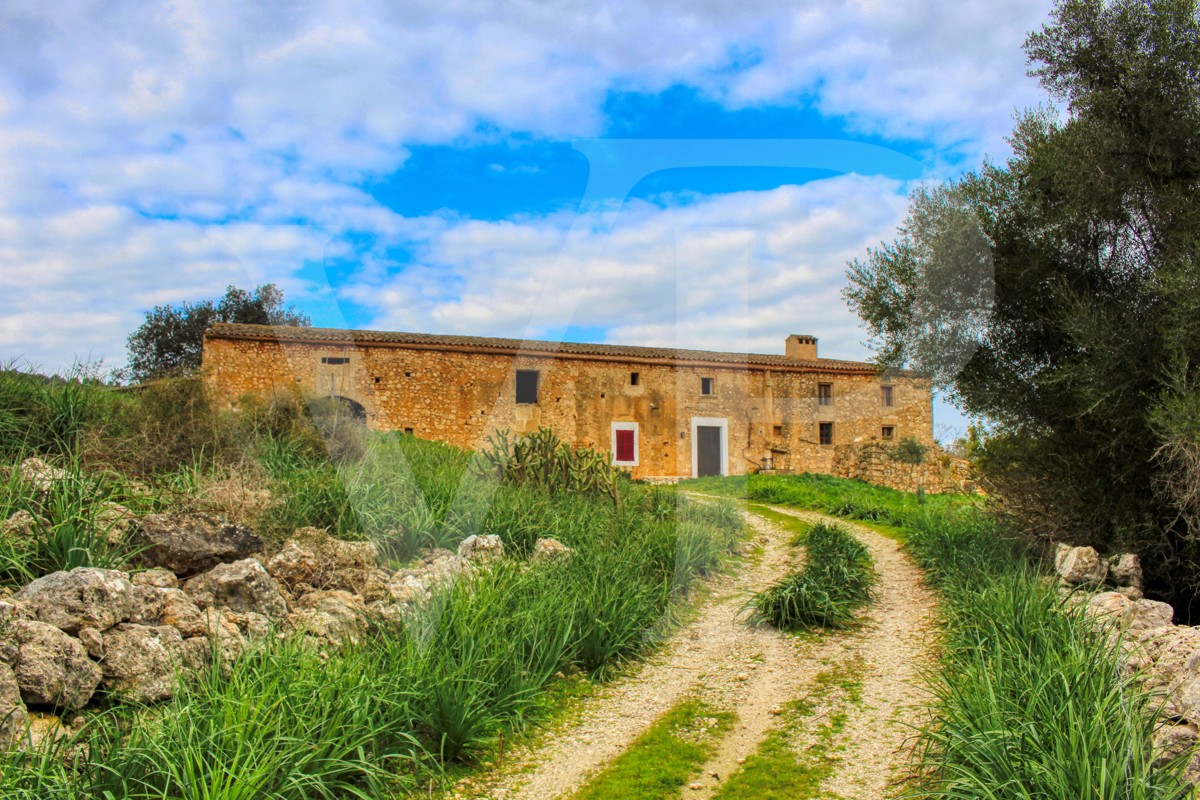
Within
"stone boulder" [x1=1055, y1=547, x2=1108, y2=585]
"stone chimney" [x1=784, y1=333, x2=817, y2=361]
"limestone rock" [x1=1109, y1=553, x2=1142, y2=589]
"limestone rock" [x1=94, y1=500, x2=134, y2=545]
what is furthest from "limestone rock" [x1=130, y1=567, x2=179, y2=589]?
"stone chimney" [x1=784, y1=333, x2=817, y2=361]

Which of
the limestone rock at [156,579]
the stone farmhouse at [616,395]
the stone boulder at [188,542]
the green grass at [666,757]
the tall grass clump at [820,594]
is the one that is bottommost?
the green grass at [666,757]

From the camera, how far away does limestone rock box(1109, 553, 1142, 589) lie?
24.9 feet

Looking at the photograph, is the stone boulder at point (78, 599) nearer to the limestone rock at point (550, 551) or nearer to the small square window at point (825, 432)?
the limestone rock at point (550, 551)

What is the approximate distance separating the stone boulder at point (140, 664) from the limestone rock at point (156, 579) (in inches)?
23.2

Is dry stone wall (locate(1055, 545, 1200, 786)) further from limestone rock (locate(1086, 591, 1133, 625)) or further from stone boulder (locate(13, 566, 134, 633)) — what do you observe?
stone boulder (locate(13, 566, 134, 633))

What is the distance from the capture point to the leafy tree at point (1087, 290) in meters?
7.41

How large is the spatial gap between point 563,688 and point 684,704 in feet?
2.93

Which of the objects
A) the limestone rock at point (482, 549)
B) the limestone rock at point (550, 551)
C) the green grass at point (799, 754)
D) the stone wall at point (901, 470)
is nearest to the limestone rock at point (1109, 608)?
the green grass at point (799, 754)

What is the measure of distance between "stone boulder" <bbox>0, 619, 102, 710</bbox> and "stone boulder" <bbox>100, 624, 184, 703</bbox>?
5.1 inches

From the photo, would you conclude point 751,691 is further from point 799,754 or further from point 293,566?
point 293,566

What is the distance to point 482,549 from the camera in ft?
24.5

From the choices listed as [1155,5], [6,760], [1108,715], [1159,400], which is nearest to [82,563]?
[6,760]

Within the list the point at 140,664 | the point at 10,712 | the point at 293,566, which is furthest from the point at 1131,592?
the point at 10,712

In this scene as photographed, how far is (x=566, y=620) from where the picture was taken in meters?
6.29
